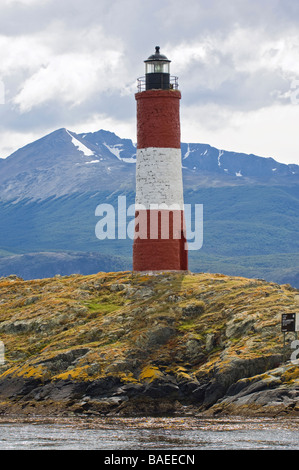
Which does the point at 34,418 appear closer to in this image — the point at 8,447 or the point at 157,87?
the point at 8,447

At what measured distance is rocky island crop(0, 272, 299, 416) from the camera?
65500 millimetres

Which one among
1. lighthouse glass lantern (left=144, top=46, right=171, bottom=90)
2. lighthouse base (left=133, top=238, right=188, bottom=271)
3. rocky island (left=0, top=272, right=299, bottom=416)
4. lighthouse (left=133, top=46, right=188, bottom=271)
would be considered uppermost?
lighthouse glass lantern (left=144, top=46, right=171, bottom=90)

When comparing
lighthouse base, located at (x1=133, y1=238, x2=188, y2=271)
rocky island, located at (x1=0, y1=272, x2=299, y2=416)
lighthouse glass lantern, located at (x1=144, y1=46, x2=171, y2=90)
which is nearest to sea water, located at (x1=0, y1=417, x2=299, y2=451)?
rocky island, located at (x1=0, y1=272, x2=299, y2=416)

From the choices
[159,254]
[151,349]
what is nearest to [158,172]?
[159,254]

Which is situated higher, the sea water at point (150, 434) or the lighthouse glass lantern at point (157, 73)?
the lighthouse glass lantern at point (157, 73)

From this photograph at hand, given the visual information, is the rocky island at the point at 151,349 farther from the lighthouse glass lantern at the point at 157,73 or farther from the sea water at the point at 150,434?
the lighthouse glass lantern at the point at 157,73

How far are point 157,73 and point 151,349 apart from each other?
23231 millimetres

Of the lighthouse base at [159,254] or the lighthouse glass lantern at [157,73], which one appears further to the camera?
the lighthouse glass lantern at [157,73]

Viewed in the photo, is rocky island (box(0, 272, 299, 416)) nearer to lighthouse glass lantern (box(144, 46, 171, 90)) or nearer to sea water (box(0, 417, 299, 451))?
sea water (box(0, 417, 299, 451))

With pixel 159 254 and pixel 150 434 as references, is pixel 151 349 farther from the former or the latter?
pixel 150 434

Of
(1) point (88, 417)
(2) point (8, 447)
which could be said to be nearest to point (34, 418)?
(1) point (88, 417)

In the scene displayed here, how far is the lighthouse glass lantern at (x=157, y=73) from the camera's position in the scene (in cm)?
8244

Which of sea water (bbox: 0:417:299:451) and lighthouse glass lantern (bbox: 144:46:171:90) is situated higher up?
lighthouse glass lantern (bbox: 144:46:171:90)

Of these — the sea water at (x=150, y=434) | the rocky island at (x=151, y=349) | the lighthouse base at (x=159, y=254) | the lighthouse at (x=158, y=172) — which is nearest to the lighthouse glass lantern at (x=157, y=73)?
the lighthouse at (x=158, y=172)
